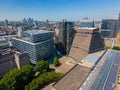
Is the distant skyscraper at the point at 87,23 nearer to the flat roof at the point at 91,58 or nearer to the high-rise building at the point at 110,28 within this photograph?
the high-rise building at the point at 110,28

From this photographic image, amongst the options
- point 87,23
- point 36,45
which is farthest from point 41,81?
point 87,23

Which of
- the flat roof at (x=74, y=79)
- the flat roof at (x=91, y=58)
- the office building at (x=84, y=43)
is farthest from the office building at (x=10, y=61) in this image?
the flat roof at (x=91, y=58)

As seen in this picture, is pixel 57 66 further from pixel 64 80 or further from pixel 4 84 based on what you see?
pixel 4 84

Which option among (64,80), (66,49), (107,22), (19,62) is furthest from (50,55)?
(107,22)

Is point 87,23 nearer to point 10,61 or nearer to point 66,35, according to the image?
point 66,35

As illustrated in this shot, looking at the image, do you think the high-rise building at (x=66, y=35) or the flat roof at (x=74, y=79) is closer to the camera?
the flat roof at (x=74, y=79)

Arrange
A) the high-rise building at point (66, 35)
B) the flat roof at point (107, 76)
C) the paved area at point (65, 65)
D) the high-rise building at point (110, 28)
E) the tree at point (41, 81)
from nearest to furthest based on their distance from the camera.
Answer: the flat roof at point (107, 76)
the tree at point (41, 81)
the paved area at point (65, 65)
the high-rise building at point (66, 35)
the high-rise building at point (110, 28)

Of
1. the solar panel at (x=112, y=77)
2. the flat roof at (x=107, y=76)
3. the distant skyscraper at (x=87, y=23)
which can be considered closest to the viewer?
the flat roof at (x=107, y=76)
